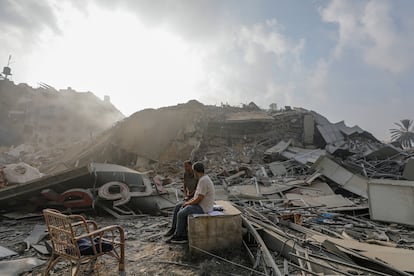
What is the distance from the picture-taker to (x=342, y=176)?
11.2 metres

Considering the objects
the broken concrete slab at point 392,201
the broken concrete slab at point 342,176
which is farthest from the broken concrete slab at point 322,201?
the broken concrete slab at point 342,176

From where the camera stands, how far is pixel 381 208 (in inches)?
289

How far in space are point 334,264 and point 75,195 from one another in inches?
257

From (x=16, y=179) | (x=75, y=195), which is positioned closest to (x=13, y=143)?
(x=16, y=179)

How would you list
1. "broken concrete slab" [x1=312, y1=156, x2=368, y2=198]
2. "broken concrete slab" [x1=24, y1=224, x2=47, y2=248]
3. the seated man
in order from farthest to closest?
"broken concrete slab" [x1=312, y1=156, x2=368, y2=198], "broken concrete slab" [x1=24, y1=224, x2=47, y2=248], the seated man

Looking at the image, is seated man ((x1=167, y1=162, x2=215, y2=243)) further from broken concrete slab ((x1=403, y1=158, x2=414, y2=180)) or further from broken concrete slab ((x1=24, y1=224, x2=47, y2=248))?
broken concrete slab ((x1=403, y1=158, x2=414, y2=180))

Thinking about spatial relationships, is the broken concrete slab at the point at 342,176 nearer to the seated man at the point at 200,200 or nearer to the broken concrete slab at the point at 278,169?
the broken concrete slab at the point at 278,169

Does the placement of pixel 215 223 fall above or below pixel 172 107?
below

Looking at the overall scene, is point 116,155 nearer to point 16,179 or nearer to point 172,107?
point 172,107

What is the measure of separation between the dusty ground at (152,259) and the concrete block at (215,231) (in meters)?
0.13

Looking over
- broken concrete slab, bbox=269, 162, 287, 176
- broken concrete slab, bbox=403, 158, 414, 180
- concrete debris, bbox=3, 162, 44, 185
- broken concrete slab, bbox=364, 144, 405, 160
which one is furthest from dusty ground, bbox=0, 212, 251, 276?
broken concrete slab, bbox=364, 144, 405, 160

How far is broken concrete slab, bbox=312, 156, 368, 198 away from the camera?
10641mm

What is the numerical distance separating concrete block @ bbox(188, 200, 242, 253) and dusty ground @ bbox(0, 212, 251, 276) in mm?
134

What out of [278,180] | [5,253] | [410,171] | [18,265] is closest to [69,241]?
[18,265]
